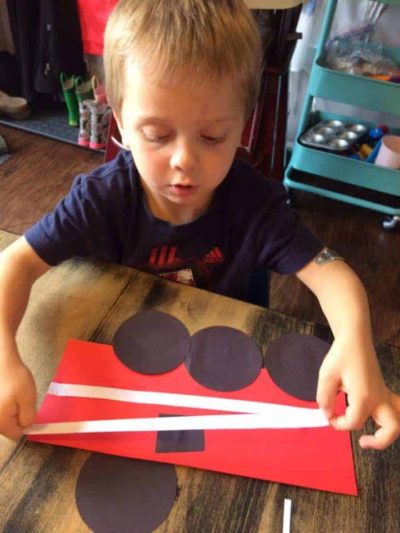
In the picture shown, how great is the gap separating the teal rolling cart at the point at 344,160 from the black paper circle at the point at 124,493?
148 cm

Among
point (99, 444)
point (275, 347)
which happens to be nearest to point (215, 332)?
point (275, 347)

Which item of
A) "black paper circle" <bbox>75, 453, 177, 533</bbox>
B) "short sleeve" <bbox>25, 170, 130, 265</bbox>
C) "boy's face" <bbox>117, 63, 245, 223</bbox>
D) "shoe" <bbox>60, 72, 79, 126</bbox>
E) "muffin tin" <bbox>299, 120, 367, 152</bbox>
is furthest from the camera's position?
"shoe" <bbox>60, 72, 79, 126</bbox>

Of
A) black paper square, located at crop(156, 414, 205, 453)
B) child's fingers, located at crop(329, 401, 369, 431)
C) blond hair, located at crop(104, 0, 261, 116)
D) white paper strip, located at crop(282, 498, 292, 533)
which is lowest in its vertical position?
white paper strip, located at crop(282, 498, 292, 533)

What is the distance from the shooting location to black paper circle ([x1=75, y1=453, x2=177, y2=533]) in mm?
447

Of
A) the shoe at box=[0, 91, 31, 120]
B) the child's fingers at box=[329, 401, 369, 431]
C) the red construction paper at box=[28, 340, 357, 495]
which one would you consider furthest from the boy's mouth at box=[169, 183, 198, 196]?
the shoe at box=[0, 91, 31, 120]

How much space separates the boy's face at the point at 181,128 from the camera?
56 cm

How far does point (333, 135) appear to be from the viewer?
1.88 metres

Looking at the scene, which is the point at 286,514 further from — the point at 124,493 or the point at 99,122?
the point at 99,122

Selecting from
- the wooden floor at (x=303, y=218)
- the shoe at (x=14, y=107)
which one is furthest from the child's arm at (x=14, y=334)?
the shoe at (x=14, y=107)

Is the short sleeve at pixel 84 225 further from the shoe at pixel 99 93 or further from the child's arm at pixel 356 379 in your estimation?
the shoe at pixel 99 93

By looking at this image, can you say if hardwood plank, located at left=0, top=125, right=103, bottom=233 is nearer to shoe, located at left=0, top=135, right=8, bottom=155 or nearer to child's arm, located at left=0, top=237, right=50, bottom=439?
shoe, located at left=0, top=135, right=8, bottom=155

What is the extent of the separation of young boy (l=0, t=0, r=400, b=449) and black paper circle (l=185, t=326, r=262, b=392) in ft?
0.32

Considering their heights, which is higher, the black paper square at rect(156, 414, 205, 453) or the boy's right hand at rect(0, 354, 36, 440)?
the boy's right hand at rect(0, 354, 36, 440)

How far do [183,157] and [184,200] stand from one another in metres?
0.12
